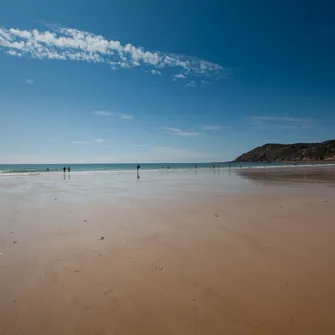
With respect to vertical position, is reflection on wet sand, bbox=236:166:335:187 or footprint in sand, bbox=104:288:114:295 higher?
reflection on wet sand, bbox=236:166:335:187

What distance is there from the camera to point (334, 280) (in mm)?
5059

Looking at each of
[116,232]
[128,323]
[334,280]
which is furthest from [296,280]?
[116,232]

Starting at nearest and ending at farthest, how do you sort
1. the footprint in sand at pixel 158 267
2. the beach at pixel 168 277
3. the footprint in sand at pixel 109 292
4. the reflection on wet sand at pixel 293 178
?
the beach at pixel 168 277
the footprint in sand at pixel 109 292
the footprint in sand at pixel 158 267
the reflection on wet sand at pixel 293 178

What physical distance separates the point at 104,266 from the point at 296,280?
423 cm

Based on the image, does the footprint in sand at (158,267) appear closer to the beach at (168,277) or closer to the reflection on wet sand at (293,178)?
the beach at (168,277)

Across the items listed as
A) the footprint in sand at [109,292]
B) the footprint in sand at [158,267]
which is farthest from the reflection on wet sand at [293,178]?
the footprint in sand at [109,292]

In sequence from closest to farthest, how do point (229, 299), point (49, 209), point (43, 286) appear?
1. point (229, 299)
2. point (43, 286)
3. point (49, 209)

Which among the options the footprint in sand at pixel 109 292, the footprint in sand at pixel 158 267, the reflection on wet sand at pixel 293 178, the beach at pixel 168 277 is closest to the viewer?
the beach at pixel 168 277

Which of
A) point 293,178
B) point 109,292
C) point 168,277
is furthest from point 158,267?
point 293,178

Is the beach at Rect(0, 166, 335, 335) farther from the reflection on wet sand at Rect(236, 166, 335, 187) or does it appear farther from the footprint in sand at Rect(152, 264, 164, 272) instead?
the reflection on wet sand at Rect(236, 166, 335, 187)

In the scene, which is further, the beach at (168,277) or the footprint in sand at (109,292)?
the footprint in sand at (109,292)

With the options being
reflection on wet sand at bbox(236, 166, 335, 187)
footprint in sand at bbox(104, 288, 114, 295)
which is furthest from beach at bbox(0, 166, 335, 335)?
reflection on wet sand at bbox(236, 166, 335, 187)

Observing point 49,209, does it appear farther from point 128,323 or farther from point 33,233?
point 128,323

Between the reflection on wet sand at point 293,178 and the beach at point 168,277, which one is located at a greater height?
the reflection on wet sand at point 293,178
